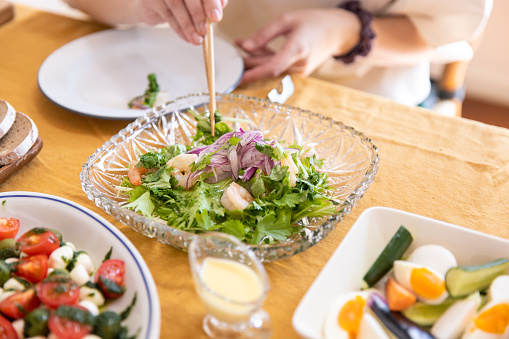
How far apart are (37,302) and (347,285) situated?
0.54m

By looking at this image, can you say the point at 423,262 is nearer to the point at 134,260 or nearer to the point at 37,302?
the point at 134,260

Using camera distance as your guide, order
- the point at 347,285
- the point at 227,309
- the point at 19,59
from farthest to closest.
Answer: the point at 19,59 < the point at 347,285 < the point at 227,309

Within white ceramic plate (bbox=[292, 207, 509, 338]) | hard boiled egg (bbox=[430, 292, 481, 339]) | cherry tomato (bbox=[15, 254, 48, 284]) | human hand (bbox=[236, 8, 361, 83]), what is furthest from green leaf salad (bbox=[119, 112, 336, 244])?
human hand (bbox=[236, 8, 361, 83])

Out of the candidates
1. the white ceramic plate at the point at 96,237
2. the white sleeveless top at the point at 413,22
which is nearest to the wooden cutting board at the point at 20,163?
the white ceramic plate at the point at 96,237

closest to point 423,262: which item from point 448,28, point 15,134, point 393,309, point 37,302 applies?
point 393,309

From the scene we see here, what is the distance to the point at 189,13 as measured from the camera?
58.3 inches

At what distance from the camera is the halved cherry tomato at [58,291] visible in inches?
31.5

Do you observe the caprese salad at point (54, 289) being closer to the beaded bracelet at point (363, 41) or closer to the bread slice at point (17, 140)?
the bread slice at point (17, 140)

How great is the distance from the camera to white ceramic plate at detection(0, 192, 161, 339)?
2.69ft

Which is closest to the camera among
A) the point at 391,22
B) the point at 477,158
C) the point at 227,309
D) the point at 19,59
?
the point at 227,309

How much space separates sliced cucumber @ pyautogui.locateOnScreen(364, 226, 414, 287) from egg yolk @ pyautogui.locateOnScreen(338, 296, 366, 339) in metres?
0.08

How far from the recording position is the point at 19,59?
180cm

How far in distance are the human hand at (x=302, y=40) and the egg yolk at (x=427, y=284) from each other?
39.8 inches

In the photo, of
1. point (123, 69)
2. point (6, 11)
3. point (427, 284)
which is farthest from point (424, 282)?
point (6, 11)
